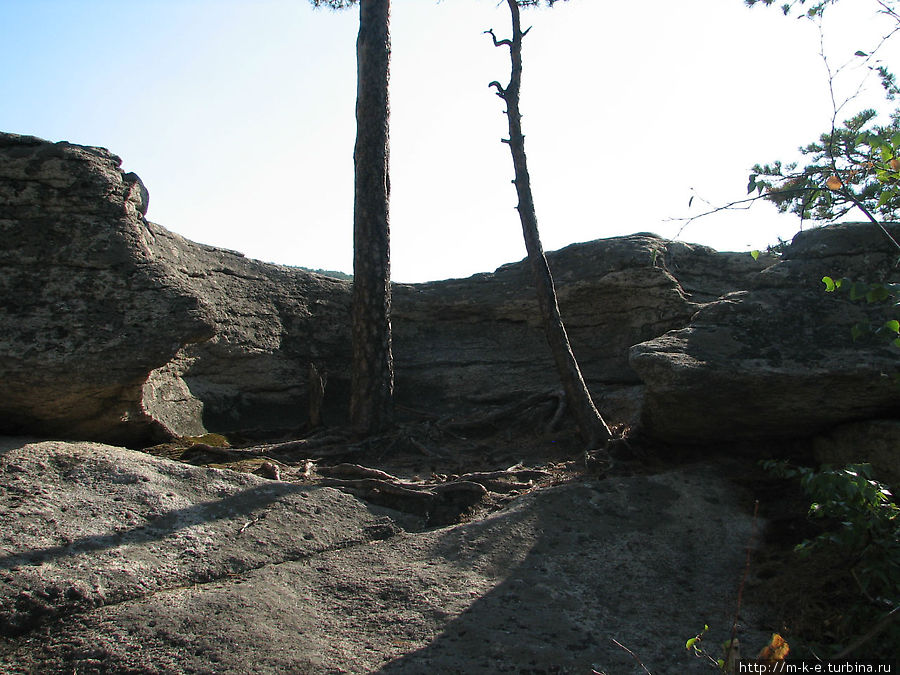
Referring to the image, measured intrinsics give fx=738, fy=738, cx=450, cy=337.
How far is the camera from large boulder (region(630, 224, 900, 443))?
208 inches

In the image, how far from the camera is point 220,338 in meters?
7.54

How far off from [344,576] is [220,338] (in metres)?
3.85

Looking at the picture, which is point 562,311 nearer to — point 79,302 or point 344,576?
point 344,576

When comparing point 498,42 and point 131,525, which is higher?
point 498,42

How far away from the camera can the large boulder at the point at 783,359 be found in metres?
5.28

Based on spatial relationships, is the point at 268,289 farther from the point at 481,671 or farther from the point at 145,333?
the point at 481,671

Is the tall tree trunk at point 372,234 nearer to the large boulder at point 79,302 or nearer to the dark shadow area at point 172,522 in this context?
the large boulder at point 79,302

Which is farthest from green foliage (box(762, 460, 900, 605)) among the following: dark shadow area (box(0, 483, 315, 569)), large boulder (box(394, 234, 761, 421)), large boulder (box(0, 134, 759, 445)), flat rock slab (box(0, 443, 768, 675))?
large boulder (box(394, 234, 761, 421))

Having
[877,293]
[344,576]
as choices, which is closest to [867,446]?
[877,293]

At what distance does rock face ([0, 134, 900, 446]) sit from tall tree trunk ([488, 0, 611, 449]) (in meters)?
0.63

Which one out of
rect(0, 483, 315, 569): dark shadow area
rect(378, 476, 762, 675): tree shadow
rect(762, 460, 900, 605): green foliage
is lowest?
rect(378, 476, 762, 675): tree shadow

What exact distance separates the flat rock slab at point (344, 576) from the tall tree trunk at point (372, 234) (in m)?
2.21

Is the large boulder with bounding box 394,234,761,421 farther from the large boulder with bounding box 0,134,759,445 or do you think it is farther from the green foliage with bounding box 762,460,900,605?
the green foliage with bounding box 762,460,900,605

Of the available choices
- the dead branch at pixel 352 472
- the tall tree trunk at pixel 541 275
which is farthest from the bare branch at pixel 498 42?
the dead branch at pixel 352 472
